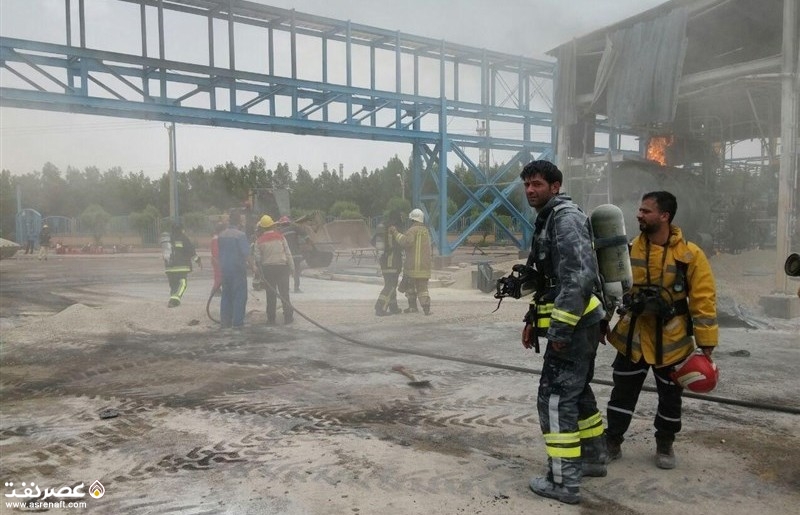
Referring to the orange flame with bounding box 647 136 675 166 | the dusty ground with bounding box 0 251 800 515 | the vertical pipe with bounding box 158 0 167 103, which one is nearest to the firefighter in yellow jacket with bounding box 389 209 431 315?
the dusty ground with bounding box 0 251 800 515

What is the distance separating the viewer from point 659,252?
3521mm

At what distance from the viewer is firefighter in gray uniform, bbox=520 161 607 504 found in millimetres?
3045

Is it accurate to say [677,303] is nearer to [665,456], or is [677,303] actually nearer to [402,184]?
[665,456]

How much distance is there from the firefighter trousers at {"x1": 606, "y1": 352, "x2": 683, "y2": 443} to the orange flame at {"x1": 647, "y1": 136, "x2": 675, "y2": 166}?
13.8 meters

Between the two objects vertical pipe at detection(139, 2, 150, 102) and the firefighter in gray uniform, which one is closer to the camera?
the firefighter in gray uniform

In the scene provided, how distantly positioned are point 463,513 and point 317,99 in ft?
44.8

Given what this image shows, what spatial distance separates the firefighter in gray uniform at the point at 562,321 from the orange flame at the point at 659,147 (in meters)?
14.1

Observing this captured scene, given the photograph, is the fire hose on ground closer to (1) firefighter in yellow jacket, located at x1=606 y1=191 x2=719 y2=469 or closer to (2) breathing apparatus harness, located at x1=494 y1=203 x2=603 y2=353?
(1) firefighter in yellow jacket, located at x1=606 y1=191 x2=719 y2=469

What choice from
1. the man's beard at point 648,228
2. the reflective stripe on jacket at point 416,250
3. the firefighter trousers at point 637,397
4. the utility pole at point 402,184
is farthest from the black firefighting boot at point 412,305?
the utility pole at point 402,184

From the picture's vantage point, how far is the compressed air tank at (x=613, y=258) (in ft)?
10.8

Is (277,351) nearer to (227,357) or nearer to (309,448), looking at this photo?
(227,357)

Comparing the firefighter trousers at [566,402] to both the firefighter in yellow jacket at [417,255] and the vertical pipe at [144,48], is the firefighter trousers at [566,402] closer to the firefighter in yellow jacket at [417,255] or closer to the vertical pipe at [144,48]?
the firefighter in yellow jacket at [417,255]

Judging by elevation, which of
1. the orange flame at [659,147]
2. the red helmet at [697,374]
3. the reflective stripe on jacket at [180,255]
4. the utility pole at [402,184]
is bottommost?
the red helmet at [697,374]

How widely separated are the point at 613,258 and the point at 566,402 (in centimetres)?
85
